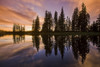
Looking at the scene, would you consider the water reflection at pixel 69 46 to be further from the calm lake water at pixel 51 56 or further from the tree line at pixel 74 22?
the tree line at pixel 74 22

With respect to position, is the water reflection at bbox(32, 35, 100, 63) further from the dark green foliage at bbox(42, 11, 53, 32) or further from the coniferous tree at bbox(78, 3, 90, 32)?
the dark green foliage at bbox(42, 11, 53, 32)

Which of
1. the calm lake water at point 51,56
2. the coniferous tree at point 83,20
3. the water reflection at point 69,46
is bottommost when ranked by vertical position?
the calm lake water at point 51,56

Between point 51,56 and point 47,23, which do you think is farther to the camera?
point 47,23

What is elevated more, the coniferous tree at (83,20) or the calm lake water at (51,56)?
the coniferous tree at (83,20)

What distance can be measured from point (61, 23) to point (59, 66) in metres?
50.3

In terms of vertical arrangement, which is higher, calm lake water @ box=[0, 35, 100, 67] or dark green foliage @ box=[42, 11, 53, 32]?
dark green foliage @ box=[42, 11, 53, 32]

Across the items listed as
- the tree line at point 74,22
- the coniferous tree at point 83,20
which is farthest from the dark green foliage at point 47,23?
the coniferous tree at point 83,20

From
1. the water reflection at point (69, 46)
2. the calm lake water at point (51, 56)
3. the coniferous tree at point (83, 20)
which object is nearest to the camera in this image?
the calm lake water at point (51, 56)

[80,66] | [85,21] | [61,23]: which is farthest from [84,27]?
[80,66]

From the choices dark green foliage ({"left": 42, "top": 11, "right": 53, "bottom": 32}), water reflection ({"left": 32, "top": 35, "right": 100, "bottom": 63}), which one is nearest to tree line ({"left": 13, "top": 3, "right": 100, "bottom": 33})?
dark green foliage ({"left": 42, "top": 11, "right": 53, "bottom": 32})

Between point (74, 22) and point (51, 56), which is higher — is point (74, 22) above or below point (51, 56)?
above

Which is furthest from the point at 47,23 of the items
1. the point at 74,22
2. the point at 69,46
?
the point at 69,46

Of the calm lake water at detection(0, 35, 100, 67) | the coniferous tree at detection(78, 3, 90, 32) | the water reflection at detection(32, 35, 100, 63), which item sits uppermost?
the coniferous tree at detection(78, 3, 90, 32)

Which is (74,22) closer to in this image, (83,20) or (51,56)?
(83,20)
